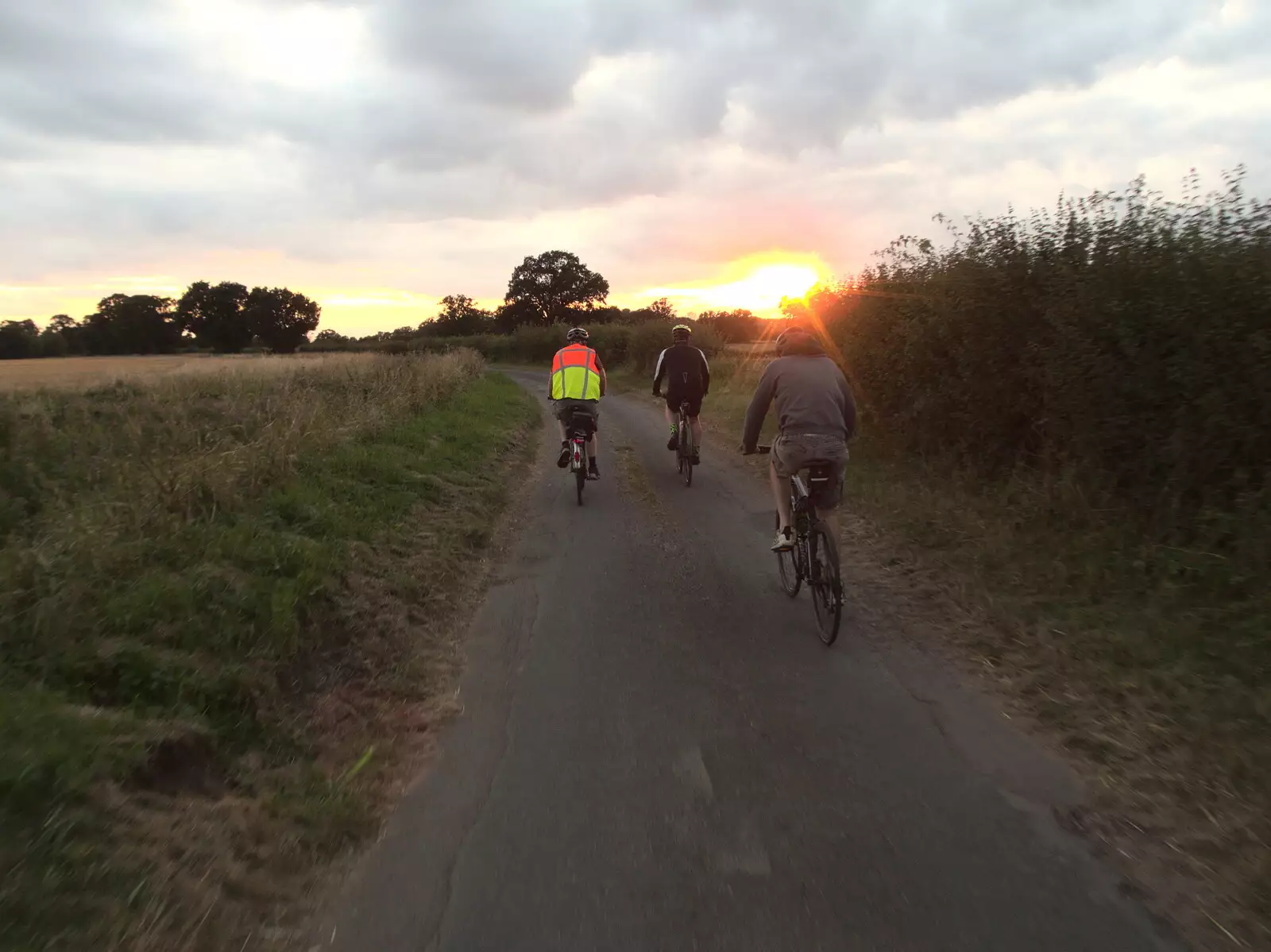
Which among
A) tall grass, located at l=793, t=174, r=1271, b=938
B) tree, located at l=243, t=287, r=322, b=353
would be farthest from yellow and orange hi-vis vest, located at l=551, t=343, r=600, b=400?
tree, located at l=243, t=287, r=322, b=353

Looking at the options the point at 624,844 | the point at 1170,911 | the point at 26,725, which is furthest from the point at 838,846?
the point at 26,725

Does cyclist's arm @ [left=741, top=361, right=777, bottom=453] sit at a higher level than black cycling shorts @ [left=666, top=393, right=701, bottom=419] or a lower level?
higher

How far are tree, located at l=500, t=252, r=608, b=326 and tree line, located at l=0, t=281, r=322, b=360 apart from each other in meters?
23.3

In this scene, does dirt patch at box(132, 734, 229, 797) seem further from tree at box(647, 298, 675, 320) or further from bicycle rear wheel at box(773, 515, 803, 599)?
tree at box(647, 298, 675, 320)

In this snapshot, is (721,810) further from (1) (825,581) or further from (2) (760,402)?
(2) (760,402)

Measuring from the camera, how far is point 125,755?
3.20 metres

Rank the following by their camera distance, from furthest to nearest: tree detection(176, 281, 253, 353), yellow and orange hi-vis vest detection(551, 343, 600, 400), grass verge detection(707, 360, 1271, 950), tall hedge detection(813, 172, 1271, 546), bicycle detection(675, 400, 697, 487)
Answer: tree detection(176, 281, 253, 353), bicycle detection(675, 400, 697, 487), yellow and orange hi-vis vest detection(551, 343, 600, 400), tall hedge detection(813, 172, 1271, 546), grass verge detection(707, 360, 1271, 950)

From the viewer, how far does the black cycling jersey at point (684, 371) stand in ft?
36.0

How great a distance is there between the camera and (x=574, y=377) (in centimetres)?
981

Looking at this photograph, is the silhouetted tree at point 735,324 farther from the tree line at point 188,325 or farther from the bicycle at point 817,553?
the tree line at point 188,325

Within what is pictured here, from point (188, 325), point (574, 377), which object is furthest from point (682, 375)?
point (188, 325)

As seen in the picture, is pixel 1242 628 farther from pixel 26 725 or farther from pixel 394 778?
pixel 26 725

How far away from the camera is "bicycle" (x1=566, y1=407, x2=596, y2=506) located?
9.59m

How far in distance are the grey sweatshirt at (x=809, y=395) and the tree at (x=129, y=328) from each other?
77426mm
